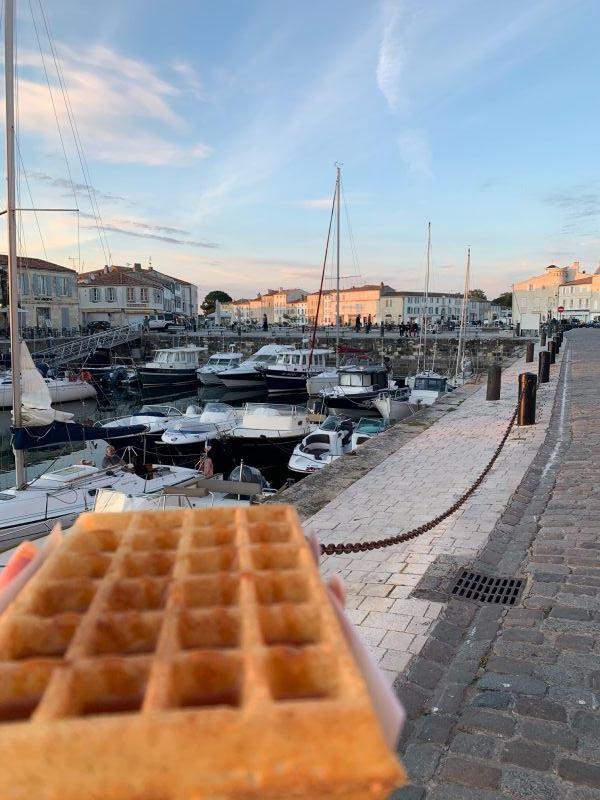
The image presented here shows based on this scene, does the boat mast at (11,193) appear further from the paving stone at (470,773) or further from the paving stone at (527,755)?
the paving stone at (527,755)

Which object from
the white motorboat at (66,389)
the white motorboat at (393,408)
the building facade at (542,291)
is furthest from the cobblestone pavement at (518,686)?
the building facade at (542,291)

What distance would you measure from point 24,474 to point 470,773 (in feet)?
41.3

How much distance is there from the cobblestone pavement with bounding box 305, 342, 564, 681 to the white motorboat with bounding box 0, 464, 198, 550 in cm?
616

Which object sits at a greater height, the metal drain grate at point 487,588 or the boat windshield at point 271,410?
the metal drain grate at point 487,588

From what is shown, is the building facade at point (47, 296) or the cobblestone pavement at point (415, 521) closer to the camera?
the cobblestone pavement at point (415, 521)

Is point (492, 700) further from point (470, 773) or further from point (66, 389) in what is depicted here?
point (66, 389)

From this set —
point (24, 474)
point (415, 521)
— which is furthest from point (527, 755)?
point (24, 474)

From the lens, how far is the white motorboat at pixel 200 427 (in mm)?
20000

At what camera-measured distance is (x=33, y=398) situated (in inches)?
A: 602

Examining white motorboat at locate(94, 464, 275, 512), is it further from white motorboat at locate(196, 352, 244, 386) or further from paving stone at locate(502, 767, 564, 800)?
white motorboat at locate(196, 352, 244, 386)

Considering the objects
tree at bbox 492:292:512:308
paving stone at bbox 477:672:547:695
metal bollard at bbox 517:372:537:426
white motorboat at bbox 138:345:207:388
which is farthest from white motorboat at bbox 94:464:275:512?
tree at bbox 492:292:512:308

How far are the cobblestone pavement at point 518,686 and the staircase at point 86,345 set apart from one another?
133 ft

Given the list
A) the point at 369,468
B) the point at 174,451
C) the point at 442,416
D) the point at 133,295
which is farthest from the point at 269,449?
the point at 133,295

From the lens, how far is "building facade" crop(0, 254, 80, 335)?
178 ft
